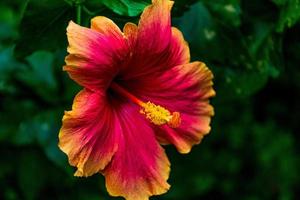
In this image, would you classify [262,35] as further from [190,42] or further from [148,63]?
[148,63]

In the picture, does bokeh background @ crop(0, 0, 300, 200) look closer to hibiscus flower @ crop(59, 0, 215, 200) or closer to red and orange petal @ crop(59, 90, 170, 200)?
hibiscus flower @ crop(59, 0, 215, 200)

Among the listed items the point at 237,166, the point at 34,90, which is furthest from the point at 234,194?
the point at 34,90

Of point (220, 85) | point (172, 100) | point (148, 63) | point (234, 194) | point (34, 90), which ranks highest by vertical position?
point (148, 63)

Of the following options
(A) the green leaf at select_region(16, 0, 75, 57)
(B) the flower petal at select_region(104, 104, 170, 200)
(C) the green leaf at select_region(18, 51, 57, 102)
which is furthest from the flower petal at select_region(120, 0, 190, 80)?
(C) the green leaf at select_region(18, 51, 57, 102)

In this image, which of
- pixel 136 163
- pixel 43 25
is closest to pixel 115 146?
pixel 136 163

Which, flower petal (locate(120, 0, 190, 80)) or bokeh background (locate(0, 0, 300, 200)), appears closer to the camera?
flower petal (locate(120, 0, 190, 80))

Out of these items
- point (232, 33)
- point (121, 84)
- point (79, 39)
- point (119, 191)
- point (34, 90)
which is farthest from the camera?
point (34, 90)

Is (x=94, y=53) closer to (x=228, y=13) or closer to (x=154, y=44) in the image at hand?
(x=154, y=44)
